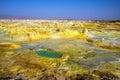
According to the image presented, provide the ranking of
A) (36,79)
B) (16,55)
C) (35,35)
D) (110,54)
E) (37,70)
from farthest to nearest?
(35,35), (110,54), (16,55), (37,70), (36,79)

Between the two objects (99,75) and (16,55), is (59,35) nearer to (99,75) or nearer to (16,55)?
(16,55)

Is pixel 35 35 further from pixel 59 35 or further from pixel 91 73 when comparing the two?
pixel 91 73

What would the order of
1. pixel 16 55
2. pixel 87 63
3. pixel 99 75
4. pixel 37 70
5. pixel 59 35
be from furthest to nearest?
pixel 59 35 → pixel 16 55 → pixel 87 63 → pixel 37 70 → pixel 99 75

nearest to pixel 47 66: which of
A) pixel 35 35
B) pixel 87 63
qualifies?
pixel 87 63

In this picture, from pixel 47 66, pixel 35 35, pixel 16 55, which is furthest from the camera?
pixel 35 35

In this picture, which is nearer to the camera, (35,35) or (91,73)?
(91,73)

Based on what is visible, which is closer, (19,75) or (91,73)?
(19,75)

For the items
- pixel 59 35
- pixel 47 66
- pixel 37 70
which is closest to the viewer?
pixel 37 70

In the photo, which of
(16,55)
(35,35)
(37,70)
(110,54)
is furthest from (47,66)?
(35,35)

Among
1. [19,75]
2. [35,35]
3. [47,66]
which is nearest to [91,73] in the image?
[47,66]
